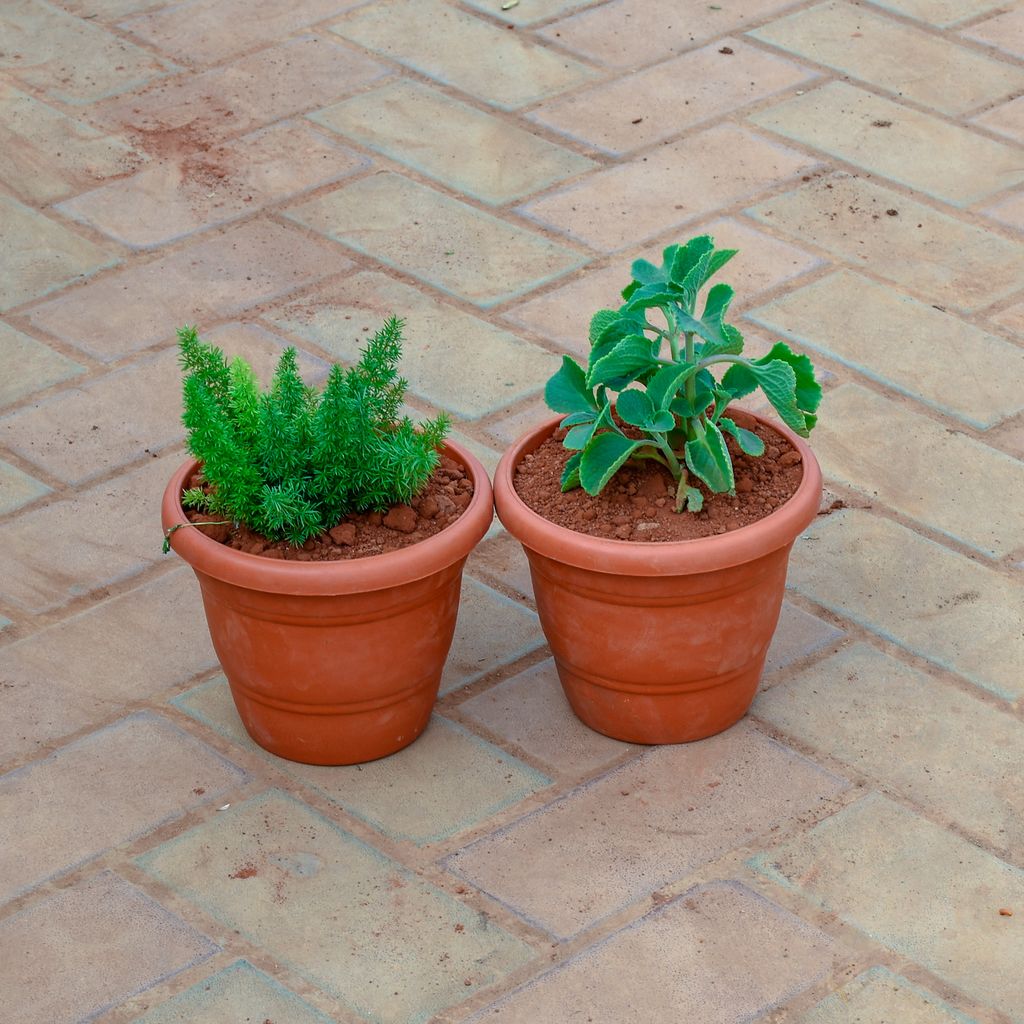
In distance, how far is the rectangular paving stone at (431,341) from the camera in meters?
4.18

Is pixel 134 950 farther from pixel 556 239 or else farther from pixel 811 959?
pixel 556 239

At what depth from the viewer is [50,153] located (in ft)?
16.6

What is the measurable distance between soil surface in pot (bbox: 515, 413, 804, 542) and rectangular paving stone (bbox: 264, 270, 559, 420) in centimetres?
97

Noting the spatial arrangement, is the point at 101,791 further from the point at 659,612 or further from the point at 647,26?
the point at 647,26

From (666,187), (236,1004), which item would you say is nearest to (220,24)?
(666,187)

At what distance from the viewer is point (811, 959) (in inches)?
109

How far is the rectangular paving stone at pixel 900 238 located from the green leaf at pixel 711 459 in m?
1.72

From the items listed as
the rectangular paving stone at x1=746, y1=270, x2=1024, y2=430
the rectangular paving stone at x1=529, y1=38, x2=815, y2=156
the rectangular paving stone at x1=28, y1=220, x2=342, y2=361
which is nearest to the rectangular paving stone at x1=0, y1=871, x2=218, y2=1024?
the rectangular paving stone at x1=28, y1=220, x2=342, y2=361

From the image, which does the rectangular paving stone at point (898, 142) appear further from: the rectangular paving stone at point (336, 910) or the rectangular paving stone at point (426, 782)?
the rectangular paving stone at point (336, 910)

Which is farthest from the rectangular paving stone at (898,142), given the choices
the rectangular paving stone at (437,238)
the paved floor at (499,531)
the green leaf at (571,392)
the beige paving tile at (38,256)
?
the green leaf at (571,392)

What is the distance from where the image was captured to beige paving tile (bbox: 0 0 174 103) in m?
5.39

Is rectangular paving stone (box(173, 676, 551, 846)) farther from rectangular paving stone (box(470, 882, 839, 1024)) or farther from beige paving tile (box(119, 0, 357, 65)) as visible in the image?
beige paving tile (box(119, 0, 357, 65))

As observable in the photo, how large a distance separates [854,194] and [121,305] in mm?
2044

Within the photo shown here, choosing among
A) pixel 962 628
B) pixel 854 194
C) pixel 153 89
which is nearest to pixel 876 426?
pixel 962 628
